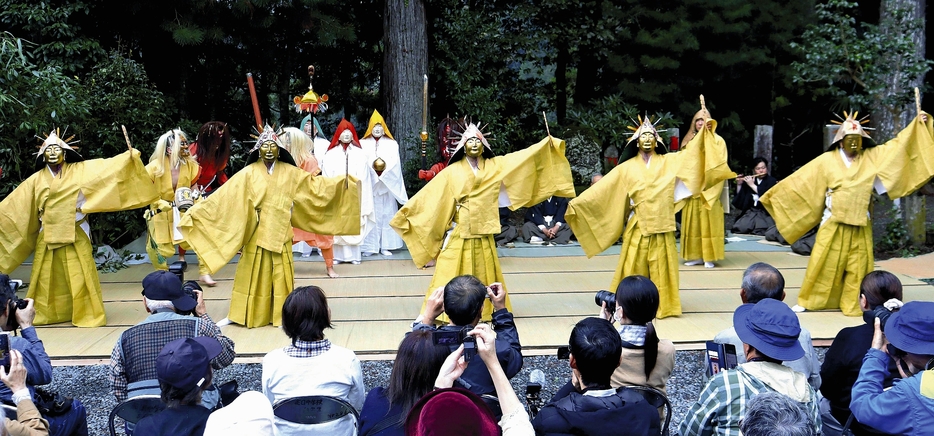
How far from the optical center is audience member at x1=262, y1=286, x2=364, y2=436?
3.35 meters

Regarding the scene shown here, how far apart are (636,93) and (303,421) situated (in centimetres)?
1001

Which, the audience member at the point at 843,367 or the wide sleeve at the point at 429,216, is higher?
the wide sleeve at the point at 429,216

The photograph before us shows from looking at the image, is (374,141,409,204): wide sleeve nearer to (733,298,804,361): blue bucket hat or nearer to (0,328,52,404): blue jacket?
(0,328,52,404): blue jacket

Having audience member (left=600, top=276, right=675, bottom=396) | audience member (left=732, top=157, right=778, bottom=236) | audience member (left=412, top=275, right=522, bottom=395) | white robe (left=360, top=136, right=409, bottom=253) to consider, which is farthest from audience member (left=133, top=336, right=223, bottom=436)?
audience member (left=732, top=157, right=778, bottom=236)

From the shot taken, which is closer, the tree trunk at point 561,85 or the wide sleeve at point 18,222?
the wide sleeve at point 18,222

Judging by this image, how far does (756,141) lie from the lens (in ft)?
39.8

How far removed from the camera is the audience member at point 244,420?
237cm

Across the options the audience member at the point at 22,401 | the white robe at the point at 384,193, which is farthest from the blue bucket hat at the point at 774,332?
the white robe at the point at 384,193

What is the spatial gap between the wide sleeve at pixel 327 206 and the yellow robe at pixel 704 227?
3952mm

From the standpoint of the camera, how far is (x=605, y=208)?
268 inches

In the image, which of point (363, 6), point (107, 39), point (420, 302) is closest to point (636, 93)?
point (363, 6)

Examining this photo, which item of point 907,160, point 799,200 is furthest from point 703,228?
point 907,160

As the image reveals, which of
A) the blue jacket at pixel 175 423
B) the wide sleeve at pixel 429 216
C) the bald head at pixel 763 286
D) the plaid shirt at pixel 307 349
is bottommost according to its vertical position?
the blue jacket at pixel 175 423

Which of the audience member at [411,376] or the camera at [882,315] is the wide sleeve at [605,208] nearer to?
the camera at [882,315]
